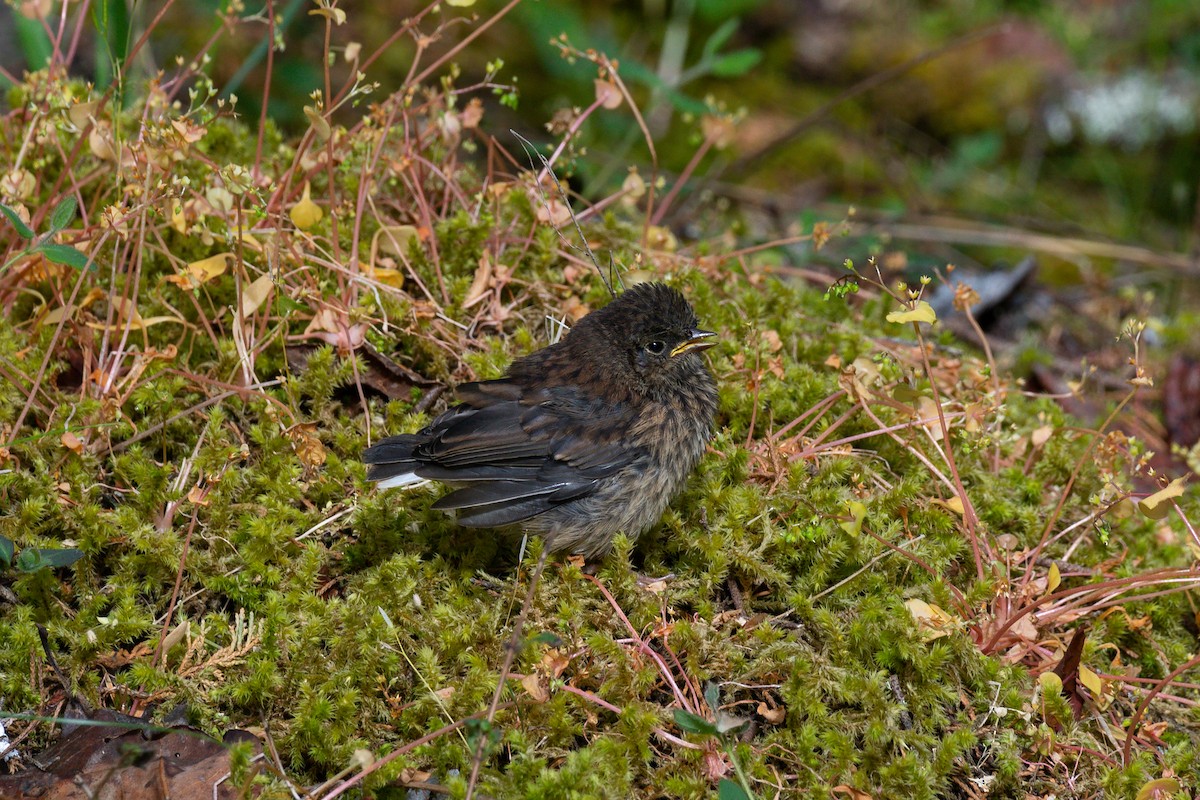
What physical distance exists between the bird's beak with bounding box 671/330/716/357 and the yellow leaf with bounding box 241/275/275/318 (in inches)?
62.6

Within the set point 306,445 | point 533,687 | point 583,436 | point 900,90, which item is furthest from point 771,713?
point 900,90

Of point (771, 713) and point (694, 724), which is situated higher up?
point (694, 724)

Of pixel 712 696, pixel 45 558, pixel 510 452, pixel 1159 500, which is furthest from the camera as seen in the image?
pixel 510 452

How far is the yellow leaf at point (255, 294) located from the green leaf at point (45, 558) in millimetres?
1116

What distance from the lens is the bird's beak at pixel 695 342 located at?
3939 millimetres

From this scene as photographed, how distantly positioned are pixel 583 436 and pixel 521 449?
0.23 metres

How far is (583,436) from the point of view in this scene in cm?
374

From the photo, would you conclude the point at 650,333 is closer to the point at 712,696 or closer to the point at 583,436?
the point at 583,436

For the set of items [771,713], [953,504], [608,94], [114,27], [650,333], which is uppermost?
[114,27]

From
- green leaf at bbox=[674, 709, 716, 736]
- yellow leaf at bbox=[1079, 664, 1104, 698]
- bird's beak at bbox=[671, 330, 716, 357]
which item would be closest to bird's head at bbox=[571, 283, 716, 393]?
bird's beak at bbox=[671, 330, 716, 357]

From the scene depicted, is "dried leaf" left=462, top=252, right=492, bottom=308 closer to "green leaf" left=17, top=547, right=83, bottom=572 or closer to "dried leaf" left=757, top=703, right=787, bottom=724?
"green leaf" left=17, top=547, right=83, bottom=572

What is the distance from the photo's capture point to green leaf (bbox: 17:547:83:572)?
3.10m

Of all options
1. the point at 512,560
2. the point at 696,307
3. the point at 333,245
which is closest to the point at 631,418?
the point at 512,560

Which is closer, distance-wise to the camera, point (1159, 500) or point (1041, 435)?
point (1159, 500)
